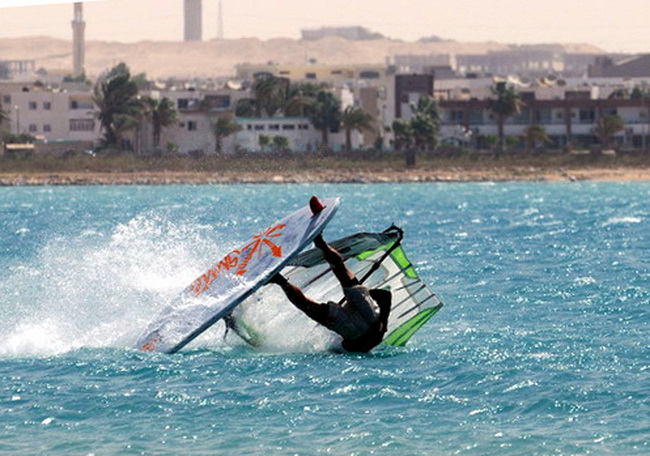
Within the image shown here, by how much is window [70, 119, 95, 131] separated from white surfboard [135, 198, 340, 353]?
97629 millimetres

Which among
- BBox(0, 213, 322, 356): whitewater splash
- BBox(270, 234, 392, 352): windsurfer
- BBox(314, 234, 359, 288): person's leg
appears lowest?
BBox(0, 213, 322, 356): whitewater splash

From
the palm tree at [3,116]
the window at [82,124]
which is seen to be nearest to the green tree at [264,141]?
the window at [82,124]

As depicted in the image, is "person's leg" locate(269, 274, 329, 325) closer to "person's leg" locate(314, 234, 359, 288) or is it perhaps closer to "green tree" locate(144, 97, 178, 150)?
"person's leg" locate(314, 234, 359, 288)

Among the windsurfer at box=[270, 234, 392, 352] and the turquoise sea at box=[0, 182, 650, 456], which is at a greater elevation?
the windsurfer at box=[270, 234, 392, 352]

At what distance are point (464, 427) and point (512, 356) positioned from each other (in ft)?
12.3

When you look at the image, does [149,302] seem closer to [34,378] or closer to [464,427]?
[34,378]

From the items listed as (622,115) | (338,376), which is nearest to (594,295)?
(338,376)

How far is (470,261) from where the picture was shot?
32.5 metres

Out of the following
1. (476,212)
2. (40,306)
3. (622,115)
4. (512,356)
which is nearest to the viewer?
(512,356)

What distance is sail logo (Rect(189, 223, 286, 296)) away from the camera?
17.1m

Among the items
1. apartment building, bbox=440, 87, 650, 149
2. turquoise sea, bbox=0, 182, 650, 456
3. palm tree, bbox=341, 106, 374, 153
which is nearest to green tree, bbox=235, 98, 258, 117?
palm tree, bbox=341, 106, 374, 153

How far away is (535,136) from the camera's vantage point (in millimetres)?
107562

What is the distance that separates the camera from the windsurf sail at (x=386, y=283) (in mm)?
17906

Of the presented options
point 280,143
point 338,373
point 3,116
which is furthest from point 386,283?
point 3,116
